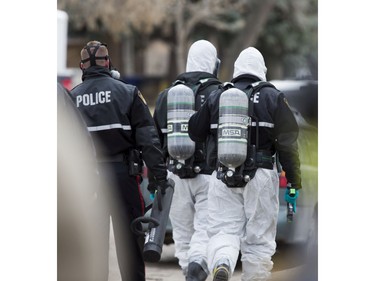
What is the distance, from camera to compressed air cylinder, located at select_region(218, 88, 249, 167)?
6.16 metres

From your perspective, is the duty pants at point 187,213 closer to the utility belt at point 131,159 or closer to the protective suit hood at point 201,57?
the utility belt at point 131,159

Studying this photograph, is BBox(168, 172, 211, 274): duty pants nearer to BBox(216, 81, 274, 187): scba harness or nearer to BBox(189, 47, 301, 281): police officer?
BBox(189, 47, 301, 281): police officer

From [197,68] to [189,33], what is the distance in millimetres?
19204

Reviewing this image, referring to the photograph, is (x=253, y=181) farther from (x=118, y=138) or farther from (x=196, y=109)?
(x=118, y=138)

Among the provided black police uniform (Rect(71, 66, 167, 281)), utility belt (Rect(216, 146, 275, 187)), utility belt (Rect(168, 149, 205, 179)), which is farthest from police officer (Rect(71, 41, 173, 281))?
utility belt (Rect(216, 146, 275, 187))

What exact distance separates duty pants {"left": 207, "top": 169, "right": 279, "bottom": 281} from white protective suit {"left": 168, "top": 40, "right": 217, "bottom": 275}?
0.40 meters

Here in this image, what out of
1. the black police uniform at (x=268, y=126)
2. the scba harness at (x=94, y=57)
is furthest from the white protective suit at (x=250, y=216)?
the scba harness at (x=94, y=57)

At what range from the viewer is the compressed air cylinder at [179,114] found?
21.9ft

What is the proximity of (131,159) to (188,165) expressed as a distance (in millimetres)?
591

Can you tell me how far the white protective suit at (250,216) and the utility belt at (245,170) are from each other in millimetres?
48

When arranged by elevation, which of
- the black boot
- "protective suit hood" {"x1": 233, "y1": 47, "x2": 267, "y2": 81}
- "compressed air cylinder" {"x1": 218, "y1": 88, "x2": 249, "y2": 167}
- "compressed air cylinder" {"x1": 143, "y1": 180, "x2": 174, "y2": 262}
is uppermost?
"protective suit hood" {"x1": 233, "y1": 47, "x2": 267, "y2": 81}
